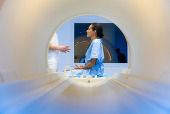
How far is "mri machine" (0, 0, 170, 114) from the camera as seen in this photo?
0.63 m

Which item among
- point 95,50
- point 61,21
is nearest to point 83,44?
point 95,50

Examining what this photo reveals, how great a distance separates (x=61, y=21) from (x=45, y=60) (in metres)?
0.35

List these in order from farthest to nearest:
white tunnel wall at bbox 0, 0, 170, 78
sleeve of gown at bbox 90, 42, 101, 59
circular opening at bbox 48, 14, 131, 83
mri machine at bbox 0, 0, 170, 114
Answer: circular opening at bbox 48, 14, 131, 83 < sleeve of gown at bbox 90, 42, 101, 59 < white tunnel wall at bbox 0, 0, 170, 78 < mri machine at bbox 0, 0, 170, 114

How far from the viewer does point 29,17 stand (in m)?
0.93

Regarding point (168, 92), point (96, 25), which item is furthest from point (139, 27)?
point (96, 25)

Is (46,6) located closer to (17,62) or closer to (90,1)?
(90,1)

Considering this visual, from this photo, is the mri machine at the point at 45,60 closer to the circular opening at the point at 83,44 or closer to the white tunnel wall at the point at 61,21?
the white tunnel wall at the point at 61,21

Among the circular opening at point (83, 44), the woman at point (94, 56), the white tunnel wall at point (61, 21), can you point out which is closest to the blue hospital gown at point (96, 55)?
the woman at point (94, 56)

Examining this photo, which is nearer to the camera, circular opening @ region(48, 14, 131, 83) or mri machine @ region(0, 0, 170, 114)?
mri machine @ region(0, 0, 170, 114)

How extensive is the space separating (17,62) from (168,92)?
655 millimetres

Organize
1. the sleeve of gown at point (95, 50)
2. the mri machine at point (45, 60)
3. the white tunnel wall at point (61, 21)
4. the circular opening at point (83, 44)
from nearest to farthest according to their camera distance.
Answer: the mri machine at point (45, 60)
the white tunnel wall at point (61, 21)
the sleeve of gown at point (95, 50)
the circular opening at point (83, 44)

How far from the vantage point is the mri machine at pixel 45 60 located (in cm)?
63

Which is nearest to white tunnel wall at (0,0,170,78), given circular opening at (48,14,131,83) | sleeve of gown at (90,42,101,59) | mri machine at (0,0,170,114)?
mri machine at (0,0,170,114)

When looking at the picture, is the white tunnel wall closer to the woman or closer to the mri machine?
the mri machine
